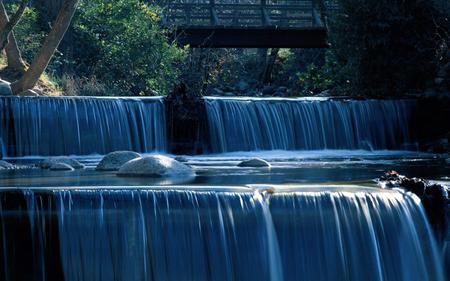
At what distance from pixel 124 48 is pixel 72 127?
991 centimetres

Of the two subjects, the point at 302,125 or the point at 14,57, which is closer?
the point at 302,125

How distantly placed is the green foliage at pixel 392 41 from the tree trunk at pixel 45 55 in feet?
23.8

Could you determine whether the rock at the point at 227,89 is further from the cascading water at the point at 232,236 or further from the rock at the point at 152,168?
the cascading water at the point at 232,236

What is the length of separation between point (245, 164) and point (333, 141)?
608 centimetres

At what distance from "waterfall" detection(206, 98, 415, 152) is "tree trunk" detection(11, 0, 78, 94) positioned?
4593mm

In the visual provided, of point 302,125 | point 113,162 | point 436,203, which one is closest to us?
point 436,203

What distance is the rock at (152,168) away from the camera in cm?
1586

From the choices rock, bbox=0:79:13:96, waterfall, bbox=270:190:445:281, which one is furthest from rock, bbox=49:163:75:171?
rock, bbox=0:79:13:96

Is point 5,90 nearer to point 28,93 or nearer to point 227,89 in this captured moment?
point 28,93

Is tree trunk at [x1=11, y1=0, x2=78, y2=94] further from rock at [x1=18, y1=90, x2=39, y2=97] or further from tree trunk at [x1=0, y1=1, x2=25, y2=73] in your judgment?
tree trunk at [x1=0, y1=1, x2=25, y2=73]

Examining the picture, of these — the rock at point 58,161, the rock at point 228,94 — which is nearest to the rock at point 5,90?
the rock at point 58,161

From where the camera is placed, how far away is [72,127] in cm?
2230

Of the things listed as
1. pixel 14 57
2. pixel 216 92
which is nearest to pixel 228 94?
pixel 216 92

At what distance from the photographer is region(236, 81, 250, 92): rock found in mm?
44100
